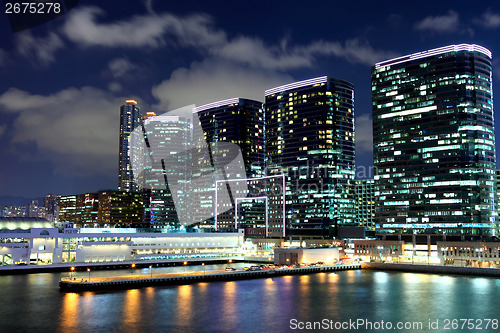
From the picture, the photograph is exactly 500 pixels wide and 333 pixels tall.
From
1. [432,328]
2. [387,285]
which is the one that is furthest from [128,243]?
[432,328]

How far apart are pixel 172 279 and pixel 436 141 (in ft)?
303

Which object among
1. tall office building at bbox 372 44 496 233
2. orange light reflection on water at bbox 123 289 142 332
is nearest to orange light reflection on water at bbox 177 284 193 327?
orange light reflection on water at bbox 123 289 142 332

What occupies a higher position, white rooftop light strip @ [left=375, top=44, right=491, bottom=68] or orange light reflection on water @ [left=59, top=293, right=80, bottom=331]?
white rooftop light strip @ [left=375, top=44, right=491, bottom=68]

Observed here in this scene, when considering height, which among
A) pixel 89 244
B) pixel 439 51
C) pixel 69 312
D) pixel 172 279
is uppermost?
pixel 439 51

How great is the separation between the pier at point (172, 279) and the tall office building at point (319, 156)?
64367mm

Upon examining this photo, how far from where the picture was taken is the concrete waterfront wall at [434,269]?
4183 inches

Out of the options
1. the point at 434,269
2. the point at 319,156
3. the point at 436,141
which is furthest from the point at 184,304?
the point at 319,156

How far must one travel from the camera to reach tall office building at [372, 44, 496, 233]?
14362 centimetres

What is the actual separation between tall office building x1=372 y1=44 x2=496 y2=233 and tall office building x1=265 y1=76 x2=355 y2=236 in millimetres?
26882

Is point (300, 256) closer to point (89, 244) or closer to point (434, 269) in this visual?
point (434, 269)

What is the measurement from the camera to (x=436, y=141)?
488 feet
